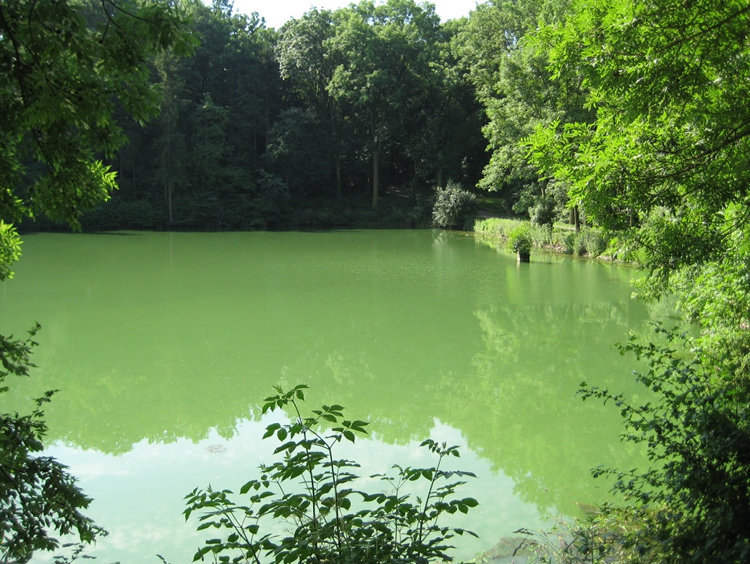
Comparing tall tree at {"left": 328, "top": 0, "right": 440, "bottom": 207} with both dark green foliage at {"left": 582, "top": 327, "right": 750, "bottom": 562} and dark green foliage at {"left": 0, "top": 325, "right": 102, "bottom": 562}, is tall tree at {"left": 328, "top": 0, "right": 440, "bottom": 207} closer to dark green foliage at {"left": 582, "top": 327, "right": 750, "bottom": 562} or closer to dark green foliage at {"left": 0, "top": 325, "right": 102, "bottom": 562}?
dark green foliage at {"left": 582, "top": 327, "right": 750, "bottom": 562}

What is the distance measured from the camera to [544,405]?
778cm

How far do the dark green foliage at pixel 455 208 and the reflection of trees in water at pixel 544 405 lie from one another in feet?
68.1

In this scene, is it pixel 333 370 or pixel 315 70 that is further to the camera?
pixel 315 70

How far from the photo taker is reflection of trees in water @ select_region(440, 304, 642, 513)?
19.4ft

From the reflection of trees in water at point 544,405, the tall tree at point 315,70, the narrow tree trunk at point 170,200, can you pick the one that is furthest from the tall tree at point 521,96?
the narrow tree trunk at point 170,200

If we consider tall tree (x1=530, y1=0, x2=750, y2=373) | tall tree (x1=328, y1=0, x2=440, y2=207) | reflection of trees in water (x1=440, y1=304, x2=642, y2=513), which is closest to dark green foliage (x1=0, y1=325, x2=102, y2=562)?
reflection of trees in water (x1=440, y1=304, x2=642, y2=513)

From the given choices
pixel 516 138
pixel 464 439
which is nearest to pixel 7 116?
pixel 464 439

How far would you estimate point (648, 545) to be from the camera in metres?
3.20

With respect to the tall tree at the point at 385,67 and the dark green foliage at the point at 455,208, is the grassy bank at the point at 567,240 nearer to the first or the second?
the dark green foliage at the point at 455,208

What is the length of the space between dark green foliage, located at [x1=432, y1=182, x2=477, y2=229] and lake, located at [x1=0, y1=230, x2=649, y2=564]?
46.7 ft

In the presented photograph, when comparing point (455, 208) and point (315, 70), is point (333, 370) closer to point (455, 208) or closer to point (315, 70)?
point (455, 208)

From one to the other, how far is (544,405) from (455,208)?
25.7 metres

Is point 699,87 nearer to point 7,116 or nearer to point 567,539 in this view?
point 567,539

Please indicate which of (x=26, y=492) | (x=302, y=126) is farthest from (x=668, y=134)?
(x=302, y=126)
